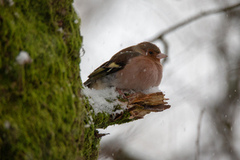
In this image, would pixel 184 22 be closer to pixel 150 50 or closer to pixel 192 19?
pixel 192 19

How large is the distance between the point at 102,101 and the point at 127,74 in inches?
33.2

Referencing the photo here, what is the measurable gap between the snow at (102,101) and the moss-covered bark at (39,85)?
1.53ft

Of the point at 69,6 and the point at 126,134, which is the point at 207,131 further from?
the point at 69,6

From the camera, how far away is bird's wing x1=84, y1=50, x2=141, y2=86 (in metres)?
3.00

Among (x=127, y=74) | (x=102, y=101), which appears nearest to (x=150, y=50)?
(x=127, y=74)

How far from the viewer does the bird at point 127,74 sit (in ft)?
9.81

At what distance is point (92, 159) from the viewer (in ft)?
6.98

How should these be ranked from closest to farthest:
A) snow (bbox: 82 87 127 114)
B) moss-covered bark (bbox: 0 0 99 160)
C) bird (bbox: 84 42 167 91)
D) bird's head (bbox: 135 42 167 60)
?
moss-covered bark (bbox: 0 0 99 160)
snow (bbox: 82 87 127 114)
bird (bbox: 84 42 167 91)
bird's head (bbox: 135 42 167 60)

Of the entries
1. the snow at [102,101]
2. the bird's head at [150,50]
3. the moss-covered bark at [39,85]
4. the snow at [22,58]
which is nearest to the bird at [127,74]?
the bird's head at [150,50]

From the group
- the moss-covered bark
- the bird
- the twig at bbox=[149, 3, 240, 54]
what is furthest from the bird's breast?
the moss-covered bark

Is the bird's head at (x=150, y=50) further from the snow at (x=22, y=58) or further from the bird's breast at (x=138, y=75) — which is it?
the snow at (x=22, y=58)

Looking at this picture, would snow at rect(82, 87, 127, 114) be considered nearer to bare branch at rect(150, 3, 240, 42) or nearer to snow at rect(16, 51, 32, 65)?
snow at rect(16, 51, 32, 65)

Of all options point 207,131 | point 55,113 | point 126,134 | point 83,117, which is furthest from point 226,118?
point 55,113

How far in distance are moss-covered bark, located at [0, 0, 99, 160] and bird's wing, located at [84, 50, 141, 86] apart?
126 cm
